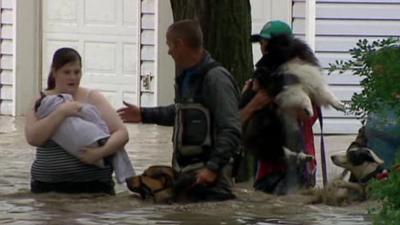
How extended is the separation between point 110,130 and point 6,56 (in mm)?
11078

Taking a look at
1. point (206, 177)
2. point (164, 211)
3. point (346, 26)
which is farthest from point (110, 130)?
point (346, 26)

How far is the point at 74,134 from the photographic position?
10.1 m

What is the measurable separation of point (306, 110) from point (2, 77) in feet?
38.1

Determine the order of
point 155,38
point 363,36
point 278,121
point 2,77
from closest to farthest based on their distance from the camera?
1. point 278,121
2. point 363,36
3. point 155,38
4. point 2,77

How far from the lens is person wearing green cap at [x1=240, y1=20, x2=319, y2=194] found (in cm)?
1040

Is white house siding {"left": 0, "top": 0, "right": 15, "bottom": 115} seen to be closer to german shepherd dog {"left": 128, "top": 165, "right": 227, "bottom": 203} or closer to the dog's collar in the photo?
german shepherd dog {"left": 128, "top": 165, "right": 227, "bottom": 203}

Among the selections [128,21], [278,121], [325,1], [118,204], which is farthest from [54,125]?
[128,21]

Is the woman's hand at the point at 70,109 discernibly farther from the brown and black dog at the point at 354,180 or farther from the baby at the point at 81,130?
the brown and black dog at the point at 354,180

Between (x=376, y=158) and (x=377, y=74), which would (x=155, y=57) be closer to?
(x=376, y=158)

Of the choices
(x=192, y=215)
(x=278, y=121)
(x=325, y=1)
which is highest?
(x=325, y=1)

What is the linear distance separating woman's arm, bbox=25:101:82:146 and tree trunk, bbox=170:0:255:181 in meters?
1.98

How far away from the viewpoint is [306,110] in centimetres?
1021

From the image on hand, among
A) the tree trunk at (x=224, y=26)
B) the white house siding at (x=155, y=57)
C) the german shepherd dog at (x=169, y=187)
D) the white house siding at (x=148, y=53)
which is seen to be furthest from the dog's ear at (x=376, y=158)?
the white house siding at (x=148, y=53)

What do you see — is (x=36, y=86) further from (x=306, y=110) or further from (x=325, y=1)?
(x=306, y=110)
